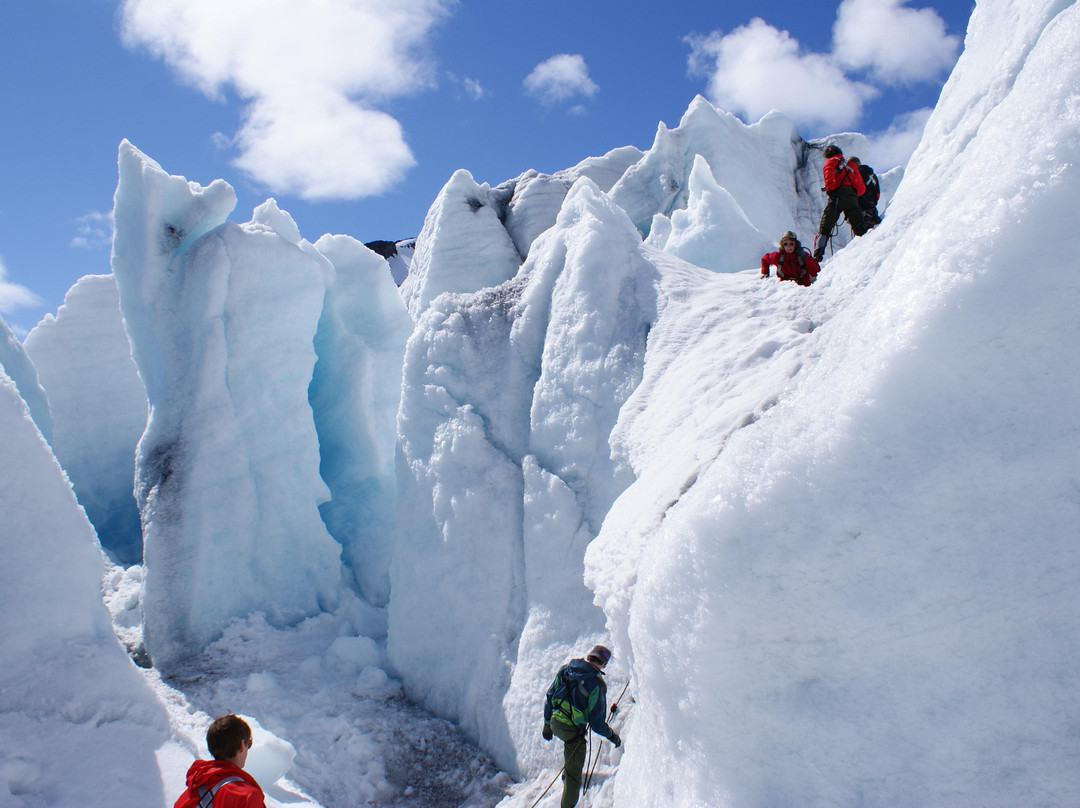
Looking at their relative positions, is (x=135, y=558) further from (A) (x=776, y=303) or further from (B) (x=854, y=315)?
(B) (x=854, y=315)

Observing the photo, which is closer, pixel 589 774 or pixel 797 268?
pixel 589 774

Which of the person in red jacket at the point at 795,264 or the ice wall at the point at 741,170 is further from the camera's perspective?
the ice wall at the point at 741,170

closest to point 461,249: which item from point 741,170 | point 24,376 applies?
point 741,170

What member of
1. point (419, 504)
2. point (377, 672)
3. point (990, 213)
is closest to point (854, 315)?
point (990, 213)

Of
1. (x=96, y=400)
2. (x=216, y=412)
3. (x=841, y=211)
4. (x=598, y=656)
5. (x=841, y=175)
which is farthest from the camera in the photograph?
(x=96, y=400)

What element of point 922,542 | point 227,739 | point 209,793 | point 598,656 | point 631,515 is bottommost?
point 598,656

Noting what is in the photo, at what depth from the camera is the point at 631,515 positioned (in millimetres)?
2877

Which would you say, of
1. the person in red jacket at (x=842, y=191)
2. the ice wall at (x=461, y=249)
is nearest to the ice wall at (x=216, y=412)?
the person in red jacket at (x=842, y=191)

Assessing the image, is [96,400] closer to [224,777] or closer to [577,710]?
[577,710]

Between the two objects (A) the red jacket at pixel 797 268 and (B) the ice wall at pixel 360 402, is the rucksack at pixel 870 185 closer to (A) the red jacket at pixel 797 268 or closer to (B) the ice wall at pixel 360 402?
(A) the red jacket at pixel 797 268

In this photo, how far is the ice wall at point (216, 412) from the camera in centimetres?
676

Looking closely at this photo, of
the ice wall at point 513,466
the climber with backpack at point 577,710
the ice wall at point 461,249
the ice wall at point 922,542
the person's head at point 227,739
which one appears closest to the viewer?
the ice wall at point 922,542

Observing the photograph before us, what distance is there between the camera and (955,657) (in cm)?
177

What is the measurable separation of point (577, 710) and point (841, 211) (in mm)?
3959
